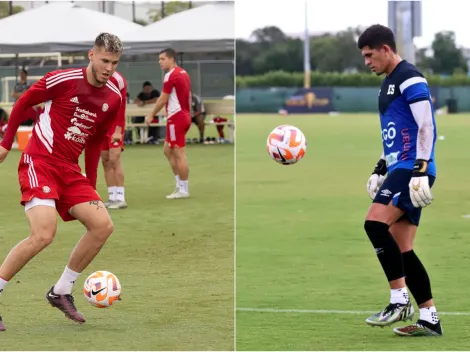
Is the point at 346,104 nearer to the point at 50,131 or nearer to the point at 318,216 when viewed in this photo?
the point at 318,216

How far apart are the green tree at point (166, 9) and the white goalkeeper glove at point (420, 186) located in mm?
37377

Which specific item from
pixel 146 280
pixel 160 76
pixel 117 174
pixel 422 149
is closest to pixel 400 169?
pixel 422 149

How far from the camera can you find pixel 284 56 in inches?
3191

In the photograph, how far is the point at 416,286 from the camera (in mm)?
7812

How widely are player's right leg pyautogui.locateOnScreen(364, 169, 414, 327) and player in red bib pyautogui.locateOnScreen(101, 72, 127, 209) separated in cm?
759

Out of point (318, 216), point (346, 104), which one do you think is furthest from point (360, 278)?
point (346, 104)

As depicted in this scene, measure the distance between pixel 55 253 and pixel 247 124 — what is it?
35653 millimetres

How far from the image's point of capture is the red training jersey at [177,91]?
1683 cm

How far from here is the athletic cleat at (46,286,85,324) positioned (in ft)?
26.1

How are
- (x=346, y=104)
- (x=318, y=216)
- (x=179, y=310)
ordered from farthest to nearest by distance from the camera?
1. (x=346, y=104)
2. (x=318, y=216)
3. (x=179, y=310)

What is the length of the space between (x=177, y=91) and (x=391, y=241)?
9.51 metres

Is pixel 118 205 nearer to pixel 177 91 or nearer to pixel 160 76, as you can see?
pixel 177 91

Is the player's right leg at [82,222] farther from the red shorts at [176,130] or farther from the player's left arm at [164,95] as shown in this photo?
the player's left arm at [164,95]

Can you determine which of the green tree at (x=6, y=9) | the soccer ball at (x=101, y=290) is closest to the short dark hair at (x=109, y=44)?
the soccer ball at (x=101, y=290)
